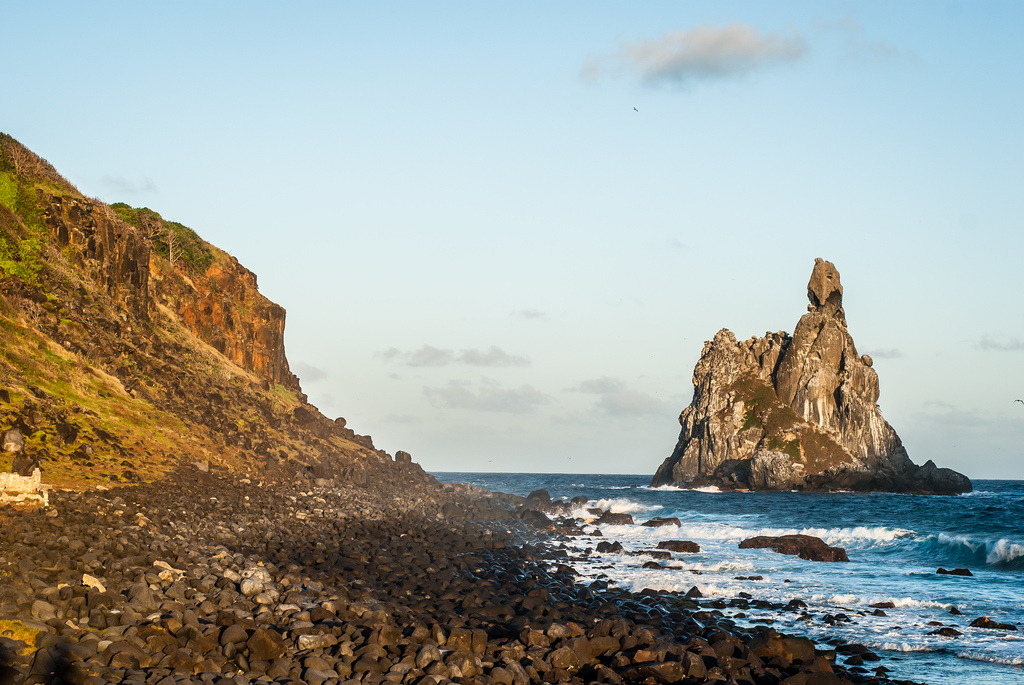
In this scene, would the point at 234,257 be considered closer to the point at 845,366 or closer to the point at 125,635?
the point at 125,635

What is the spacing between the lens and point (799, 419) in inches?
5059

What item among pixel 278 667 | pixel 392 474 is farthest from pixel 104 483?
pixel 392 474

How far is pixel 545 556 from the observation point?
3219 centimetres

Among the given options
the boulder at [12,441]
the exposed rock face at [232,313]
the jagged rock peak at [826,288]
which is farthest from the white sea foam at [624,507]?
the jagged rock peak at [826,288]

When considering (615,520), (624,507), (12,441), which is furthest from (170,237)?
(624,507)

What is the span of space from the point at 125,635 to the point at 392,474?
45.6 metres

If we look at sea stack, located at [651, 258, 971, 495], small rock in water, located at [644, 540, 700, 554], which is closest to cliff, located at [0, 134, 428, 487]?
small rock in water, located at [644, 540, 700, 554]

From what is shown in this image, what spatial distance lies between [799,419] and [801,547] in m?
101

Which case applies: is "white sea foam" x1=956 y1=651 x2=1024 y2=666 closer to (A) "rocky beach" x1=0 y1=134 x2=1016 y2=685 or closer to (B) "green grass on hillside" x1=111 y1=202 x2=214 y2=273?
(A) "rocky beach" x1=0 y1=134 x2=1016 y2=685

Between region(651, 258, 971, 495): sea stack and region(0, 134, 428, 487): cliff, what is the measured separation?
267 ft

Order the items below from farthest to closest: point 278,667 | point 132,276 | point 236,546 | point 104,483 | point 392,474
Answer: point 392,474 < point 132,276 < point 104,483 < point 236,546 < point 278,667

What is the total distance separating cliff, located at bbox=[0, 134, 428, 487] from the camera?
1067 inches

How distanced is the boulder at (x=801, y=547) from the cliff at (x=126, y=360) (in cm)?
2398

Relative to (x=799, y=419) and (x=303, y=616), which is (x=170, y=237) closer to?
(x=303, y=616)
